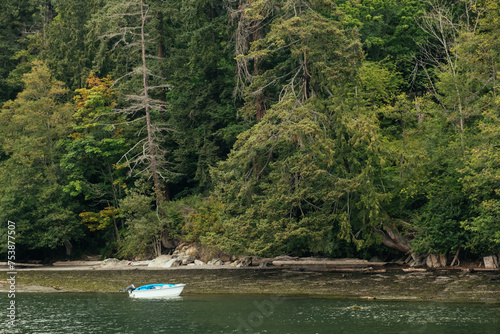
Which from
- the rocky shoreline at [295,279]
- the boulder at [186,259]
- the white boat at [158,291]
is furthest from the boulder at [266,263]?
the white boat at [158,291]

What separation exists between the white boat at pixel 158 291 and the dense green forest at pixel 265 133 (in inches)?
205

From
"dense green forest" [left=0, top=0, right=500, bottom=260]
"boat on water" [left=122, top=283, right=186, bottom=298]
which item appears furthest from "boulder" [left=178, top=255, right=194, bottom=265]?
"boat on water" [left=122, top=283, right=186, bottom=298]

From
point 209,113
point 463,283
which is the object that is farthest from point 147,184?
point 463,283

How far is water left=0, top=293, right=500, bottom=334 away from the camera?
19578 millimetres

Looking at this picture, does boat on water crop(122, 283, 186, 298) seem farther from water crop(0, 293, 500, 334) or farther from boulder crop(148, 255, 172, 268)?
boulder crop(148, 255, 172, 268)

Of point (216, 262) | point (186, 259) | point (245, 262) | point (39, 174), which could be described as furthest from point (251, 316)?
point (39, 174)

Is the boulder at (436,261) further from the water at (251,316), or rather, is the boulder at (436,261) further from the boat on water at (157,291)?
the boat on water at (157,291)

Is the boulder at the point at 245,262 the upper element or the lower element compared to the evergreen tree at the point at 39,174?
lower

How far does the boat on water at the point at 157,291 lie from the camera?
27922 millimetres

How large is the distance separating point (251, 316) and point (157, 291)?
7.33m

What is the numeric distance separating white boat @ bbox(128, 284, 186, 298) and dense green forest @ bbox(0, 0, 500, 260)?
5204 millimetres

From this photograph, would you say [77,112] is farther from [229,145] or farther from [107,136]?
[229,145]

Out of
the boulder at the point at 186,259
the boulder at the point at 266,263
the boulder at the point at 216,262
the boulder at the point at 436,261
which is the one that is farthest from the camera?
the boulder at the point at 186,259

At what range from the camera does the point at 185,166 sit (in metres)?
44.6
